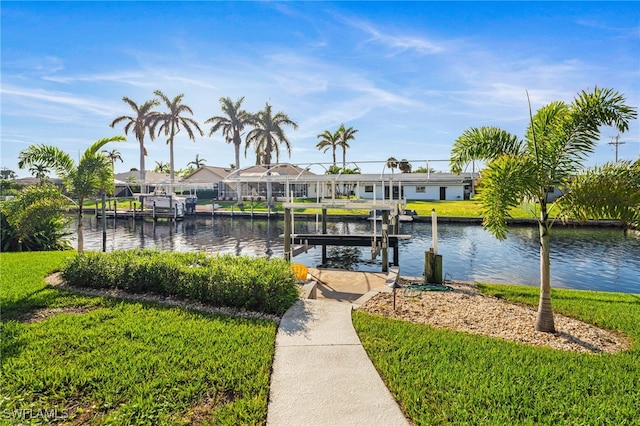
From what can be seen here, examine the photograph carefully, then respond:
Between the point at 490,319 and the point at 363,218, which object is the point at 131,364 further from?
the point at 363,218

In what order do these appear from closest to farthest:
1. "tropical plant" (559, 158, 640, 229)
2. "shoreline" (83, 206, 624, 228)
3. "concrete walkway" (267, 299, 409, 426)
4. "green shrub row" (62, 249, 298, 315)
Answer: "concrete walkway" (267, 299, 409, 426), "tropical plant" (559, 158, 640, 229), "green shrub row" (62, 249, 298, 315), "shoreline" (83, 206, 624, 228)

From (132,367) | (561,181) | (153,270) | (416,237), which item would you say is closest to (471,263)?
(416,237)

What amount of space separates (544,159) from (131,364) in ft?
23.5

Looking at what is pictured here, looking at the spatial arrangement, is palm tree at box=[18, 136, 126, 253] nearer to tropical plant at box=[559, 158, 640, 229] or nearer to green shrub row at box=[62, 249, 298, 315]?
green shrub row at box=[62, 249, 298, 315]

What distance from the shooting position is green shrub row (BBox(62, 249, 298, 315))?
7160 mm

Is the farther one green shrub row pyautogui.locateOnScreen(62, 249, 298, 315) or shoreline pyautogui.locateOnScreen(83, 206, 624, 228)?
shoreline pyautogui.locateOnScreen(83, 206, 624, 228)

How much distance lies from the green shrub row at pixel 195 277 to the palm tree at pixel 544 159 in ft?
13.2

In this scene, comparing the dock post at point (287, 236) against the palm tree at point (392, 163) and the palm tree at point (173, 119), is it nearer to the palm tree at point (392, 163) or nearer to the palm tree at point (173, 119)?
the palm tree at point (392, 163)

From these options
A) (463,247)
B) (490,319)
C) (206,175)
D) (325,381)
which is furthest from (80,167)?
(206,175)

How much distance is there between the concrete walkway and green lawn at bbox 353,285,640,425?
20 centimetres

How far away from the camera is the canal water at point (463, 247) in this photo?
48.5 ft

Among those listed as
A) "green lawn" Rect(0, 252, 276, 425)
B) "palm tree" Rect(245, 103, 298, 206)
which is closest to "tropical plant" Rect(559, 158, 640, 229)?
"green lawn" Rect(0, 252, 276, 425)

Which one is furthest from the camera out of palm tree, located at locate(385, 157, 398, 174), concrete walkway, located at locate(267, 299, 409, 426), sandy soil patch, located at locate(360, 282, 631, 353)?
palm tree, located at locate(385, 157, 398, 174)

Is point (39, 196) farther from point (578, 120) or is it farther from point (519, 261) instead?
point (519, 261)
